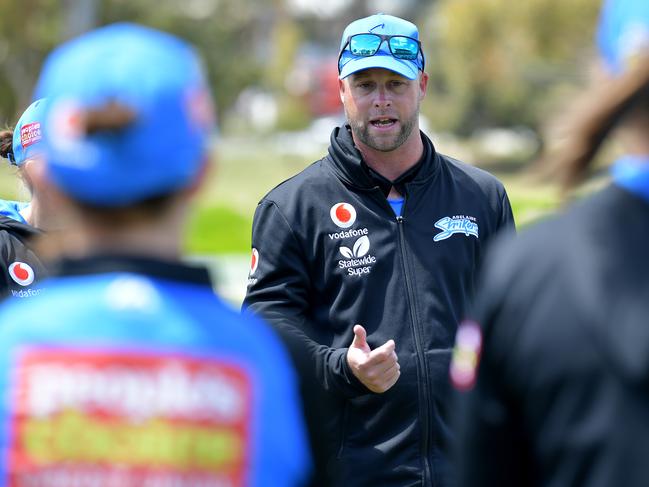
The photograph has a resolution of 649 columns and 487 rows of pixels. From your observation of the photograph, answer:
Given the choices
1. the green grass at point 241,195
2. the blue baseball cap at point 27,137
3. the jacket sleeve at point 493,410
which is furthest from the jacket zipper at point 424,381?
the jacket sleeve at point 493,410

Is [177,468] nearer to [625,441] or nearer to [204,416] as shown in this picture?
[204,416]

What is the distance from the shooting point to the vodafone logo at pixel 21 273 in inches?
178

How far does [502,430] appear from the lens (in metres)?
2.12

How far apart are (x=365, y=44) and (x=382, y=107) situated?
0.99ft

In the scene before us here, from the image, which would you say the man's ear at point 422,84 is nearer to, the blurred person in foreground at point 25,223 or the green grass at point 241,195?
the blurred person in foreground at point 25,223

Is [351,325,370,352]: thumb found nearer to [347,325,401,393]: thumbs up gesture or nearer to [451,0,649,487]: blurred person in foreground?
[347,325,401,393]: thumbs up gesture

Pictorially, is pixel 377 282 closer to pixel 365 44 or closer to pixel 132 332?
pixel 365 44

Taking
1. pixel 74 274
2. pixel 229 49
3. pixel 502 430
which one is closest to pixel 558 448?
pixel 502 430

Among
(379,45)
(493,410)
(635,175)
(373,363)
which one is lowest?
(493,410)

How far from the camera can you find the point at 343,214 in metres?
4.64

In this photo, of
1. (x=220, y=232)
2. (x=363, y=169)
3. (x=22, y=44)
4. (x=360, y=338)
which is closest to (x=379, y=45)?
(x=363, y=169)

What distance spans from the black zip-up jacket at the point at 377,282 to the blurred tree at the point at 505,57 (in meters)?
37.8

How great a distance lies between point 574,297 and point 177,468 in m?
0.73

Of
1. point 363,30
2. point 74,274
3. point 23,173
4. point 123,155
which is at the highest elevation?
point 363,30
